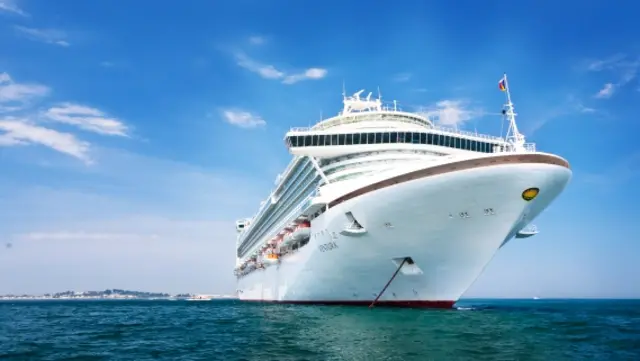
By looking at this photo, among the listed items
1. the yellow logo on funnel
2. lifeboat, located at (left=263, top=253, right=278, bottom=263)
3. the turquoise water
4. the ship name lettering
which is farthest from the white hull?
lifeboat, located at (left=263, top=253, right=278, bottom=263)

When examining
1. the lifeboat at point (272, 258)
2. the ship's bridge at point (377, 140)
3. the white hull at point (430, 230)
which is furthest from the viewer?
the lifeboat at point (272, 258)

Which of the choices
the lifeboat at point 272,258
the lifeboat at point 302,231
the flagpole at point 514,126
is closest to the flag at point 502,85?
the flagpole at point 514,126

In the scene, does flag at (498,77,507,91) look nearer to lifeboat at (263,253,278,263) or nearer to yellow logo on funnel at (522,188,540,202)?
yellow logo on funnel at (522,188,540,202)

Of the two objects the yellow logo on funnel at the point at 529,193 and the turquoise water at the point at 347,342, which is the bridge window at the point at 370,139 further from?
the turquoise water at the point at 347,342

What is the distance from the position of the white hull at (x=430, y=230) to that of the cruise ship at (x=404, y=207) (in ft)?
0.18

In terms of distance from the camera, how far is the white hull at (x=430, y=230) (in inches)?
917

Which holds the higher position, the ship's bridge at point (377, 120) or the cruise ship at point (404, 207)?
the ship's bridge at point (377, 120)

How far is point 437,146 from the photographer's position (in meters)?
32.8

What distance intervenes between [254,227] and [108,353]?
1861 inches

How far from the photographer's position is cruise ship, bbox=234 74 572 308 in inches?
922

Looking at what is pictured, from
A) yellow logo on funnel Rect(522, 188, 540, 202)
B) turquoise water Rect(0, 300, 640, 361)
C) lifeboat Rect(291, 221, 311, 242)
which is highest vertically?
yellow logo on funnel Rect(522, 188, 540, 202)

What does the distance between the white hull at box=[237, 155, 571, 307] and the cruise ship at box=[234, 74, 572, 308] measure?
0.05m

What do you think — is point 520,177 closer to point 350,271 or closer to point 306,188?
point 350,271

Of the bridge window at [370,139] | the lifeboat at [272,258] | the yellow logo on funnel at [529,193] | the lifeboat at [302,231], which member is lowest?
the lifeboat at [272,258]
